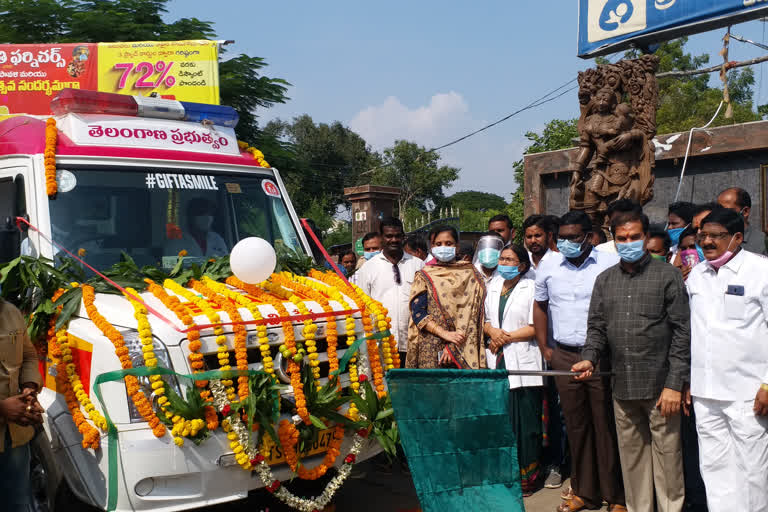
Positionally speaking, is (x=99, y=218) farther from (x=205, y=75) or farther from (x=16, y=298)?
(x=205, y=75)

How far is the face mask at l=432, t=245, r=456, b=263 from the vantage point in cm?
521

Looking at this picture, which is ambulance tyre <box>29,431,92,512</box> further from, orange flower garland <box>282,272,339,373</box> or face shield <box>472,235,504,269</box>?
face shield <box>472,235,504,269</box>

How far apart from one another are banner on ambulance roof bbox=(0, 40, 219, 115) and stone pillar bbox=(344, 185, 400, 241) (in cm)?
514

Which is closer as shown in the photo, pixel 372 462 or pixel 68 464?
pixel 68 464

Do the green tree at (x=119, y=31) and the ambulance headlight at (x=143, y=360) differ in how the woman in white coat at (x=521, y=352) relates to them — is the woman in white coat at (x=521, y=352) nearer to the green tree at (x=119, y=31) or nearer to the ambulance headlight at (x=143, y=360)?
the ambulance headlight at (x=143, y=360)

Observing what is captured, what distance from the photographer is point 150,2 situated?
11.9 meters

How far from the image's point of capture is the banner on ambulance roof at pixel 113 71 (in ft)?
23.2

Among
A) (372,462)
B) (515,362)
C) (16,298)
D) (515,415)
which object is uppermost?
(16,298)

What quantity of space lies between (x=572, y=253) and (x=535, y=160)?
30.7ft

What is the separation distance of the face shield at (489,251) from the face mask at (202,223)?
2253 millimetres

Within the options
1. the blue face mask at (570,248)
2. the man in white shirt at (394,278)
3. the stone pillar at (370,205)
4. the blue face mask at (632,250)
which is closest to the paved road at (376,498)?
the man in white shirt at (394,278)

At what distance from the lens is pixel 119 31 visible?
11.1m

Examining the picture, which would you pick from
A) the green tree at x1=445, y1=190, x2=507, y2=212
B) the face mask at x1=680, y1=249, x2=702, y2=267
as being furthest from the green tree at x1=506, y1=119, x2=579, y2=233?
the green tree at x1=445, y1=190, x2=507, y2=212

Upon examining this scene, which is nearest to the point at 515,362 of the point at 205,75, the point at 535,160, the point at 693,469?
the point at 693,469
